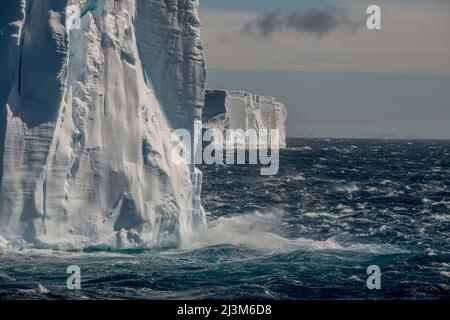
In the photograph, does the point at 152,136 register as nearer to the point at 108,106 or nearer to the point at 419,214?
the point at 108,106

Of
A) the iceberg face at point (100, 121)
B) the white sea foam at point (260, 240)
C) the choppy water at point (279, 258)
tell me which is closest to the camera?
the choppy water at point (279, 258)

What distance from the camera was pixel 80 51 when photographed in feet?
92.3

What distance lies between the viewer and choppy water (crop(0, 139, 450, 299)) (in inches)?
907

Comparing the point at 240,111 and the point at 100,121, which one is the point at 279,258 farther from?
the point at 240,111

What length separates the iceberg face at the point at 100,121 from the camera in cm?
2662

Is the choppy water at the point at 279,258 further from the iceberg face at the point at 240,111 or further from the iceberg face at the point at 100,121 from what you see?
the iceberg face at the point at 240,111

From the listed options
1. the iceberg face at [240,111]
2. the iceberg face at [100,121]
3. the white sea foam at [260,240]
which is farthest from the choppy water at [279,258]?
the iceberg face at [240,111]

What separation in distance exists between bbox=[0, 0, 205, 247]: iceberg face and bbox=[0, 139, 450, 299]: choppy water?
1.14 meters

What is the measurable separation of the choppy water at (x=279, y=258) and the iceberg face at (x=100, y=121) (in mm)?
1136

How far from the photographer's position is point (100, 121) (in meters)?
28.2

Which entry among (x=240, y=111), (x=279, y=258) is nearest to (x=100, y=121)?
(x=279, y=258)

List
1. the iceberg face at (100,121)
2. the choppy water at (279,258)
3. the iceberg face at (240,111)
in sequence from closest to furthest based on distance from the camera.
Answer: the choppy water at (279,258), the iceberg face at (100,121), the iceberg face at (240,111)

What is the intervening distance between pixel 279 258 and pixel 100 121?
7.29 m
